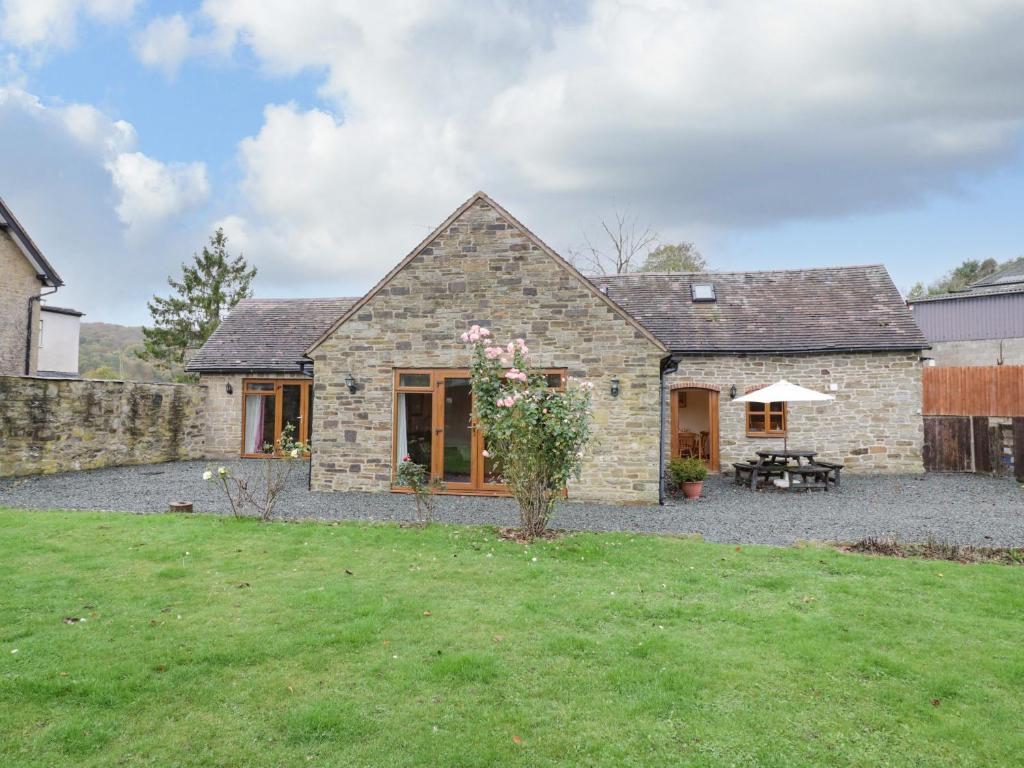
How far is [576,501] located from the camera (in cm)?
1163

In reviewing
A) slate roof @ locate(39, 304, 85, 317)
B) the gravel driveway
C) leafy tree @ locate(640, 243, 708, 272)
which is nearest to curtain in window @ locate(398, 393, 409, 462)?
the gravel driveway

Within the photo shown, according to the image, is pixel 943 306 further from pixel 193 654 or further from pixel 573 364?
pixel 193 654

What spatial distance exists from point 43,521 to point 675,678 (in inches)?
365

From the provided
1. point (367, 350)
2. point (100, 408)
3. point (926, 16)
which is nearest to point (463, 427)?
point (367, 350)

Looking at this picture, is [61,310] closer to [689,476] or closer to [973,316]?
[689,476]

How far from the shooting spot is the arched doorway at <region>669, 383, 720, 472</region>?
16.4 m

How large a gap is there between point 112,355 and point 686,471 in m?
50.4

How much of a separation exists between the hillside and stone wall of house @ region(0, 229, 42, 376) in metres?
20.8

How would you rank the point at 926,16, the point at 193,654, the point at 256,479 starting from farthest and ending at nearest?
the point at 256,479 → the point at 926,16 → the point at 193,654

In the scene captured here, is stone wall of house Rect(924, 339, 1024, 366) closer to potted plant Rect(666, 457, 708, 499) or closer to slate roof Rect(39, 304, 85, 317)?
potted plant Rect(666, 457, 708, 499)

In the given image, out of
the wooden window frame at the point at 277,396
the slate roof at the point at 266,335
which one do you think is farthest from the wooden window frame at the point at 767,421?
the wooden window frame at the point at 277,396

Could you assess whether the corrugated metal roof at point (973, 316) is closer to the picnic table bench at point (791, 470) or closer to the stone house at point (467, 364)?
the stone house at point (467, 364)

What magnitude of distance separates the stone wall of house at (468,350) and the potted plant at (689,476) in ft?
4.04

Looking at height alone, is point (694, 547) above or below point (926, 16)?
below
